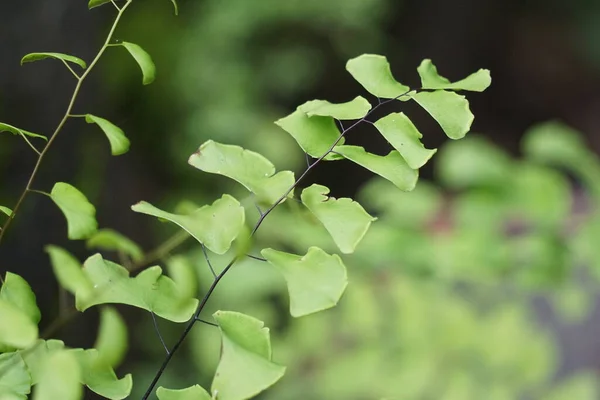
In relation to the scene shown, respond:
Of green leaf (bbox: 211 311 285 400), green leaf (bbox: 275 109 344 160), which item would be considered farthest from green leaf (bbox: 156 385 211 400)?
green leaf (bbox: 275 109 344 160)

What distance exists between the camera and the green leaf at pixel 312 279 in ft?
1.07

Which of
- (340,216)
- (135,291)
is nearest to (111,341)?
(135,291)

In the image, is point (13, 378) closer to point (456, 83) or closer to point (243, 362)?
point (243, 362)

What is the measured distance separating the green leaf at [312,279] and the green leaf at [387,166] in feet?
0.17

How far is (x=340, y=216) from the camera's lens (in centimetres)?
36

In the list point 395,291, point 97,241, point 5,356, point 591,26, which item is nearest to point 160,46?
point 395,291

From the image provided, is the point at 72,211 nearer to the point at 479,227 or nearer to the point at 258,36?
the point at 479,227

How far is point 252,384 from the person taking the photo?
321mm

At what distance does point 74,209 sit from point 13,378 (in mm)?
106

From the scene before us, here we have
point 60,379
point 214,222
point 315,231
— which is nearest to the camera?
point 60,379

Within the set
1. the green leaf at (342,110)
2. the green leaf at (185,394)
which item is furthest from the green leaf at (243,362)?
the green leaf at (342,110)

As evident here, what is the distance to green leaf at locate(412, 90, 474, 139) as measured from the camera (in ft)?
1.21

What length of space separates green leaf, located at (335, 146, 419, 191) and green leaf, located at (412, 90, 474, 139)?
0.03 meters

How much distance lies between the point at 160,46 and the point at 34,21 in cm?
78
